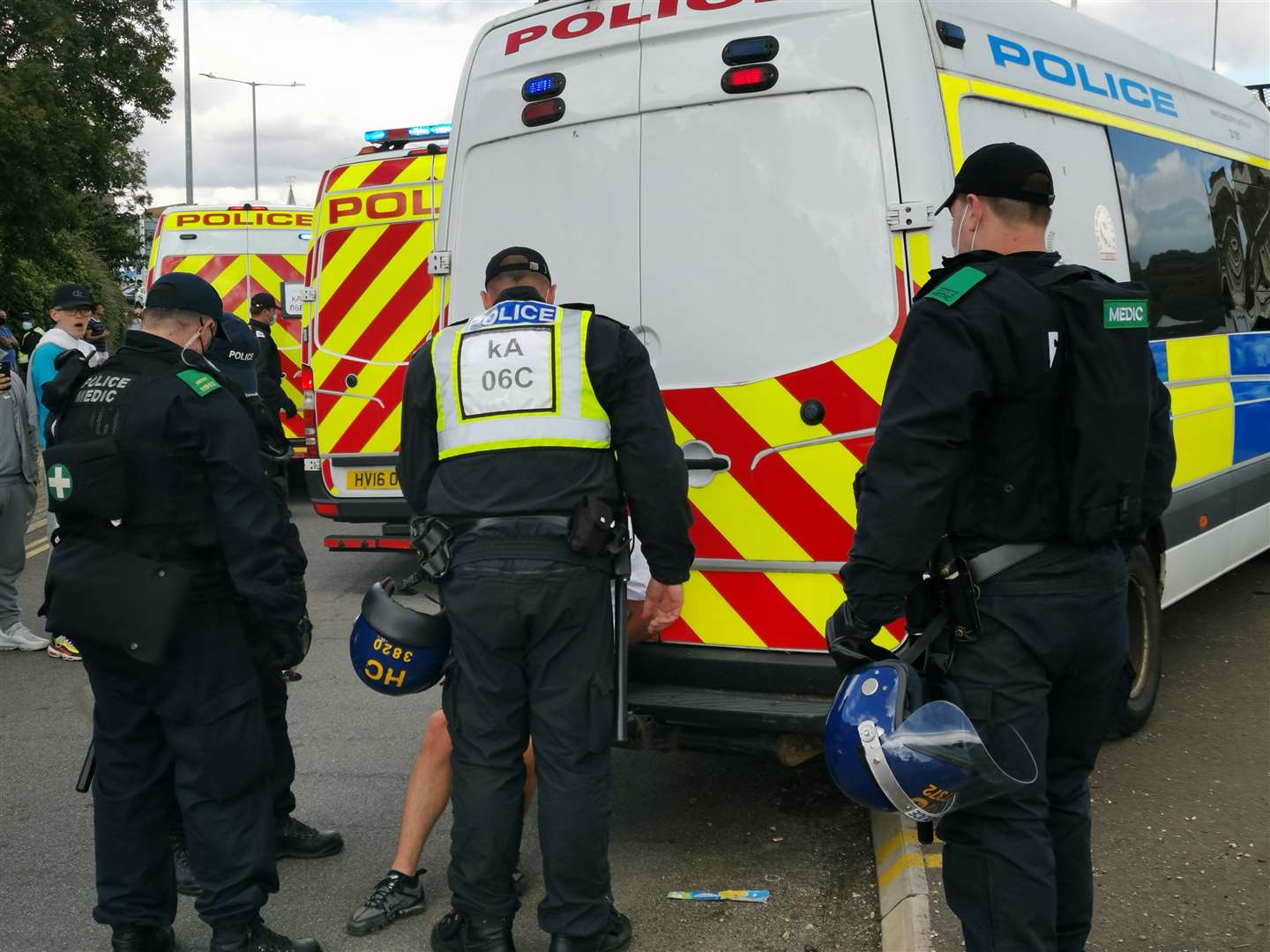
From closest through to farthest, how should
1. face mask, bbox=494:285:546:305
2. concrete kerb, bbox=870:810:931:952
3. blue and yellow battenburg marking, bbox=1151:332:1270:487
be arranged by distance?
concrete kerb, bbox=870:810:931:952, face mask, bbox=494:285:546:305, blue and yellow battenburg marking, bbox=1151:332:1270:487

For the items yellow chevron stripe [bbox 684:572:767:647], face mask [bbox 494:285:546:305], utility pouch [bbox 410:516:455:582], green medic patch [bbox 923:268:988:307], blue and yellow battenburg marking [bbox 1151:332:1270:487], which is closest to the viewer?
green medic patch [bbox 923:268:988:307]

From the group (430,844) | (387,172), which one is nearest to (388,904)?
(430,844)

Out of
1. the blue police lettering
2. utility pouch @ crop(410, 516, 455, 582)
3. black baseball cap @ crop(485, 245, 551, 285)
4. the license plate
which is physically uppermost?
the blue police lettering

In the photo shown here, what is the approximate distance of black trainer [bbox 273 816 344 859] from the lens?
14.6 ft

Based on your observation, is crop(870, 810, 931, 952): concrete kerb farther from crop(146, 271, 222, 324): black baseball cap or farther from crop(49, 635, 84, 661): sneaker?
crop(49, 635, 84, 661): sneaker

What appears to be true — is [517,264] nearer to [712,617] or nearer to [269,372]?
[712,617]

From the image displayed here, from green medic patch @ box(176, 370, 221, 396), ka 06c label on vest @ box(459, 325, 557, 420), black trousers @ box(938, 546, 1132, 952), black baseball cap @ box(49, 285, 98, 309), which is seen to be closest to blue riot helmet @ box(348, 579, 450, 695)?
ka 06c label on vest @ box(459, 325, 557, 420)

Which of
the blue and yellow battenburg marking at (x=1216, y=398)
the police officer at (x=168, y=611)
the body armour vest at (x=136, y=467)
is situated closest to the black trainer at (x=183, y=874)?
the police officer at (x=168, y=611)

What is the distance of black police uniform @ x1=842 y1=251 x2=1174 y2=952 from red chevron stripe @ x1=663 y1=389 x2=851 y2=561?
101 cm

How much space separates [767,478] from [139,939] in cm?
220

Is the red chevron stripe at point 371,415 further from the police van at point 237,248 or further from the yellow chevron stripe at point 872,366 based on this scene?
the yellow chevron stripe at point 872,366

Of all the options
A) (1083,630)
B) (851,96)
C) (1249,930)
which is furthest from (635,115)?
(1249,930)

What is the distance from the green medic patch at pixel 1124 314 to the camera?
114 inches

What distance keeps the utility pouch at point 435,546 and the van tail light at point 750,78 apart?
61.6 inches
